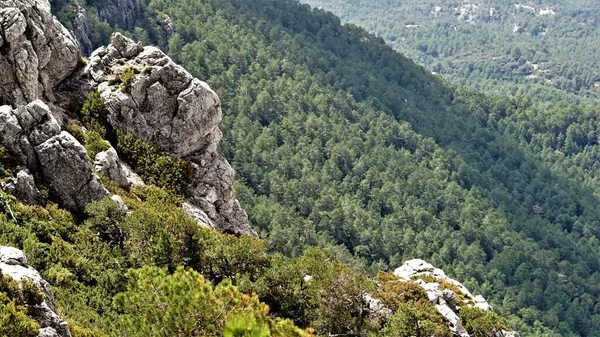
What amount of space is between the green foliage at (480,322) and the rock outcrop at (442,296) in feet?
2.77

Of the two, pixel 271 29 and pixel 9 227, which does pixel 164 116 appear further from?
pixel 271 29

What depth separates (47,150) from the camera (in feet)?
108

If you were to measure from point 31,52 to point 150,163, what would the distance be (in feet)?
35.8

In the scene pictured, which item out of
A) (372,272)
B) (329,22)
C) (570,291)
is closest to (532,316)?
(570,291)

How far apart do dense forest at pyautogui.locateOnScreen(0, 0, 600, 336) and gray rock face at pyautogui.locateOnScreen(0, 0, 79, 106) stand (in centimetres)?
4761

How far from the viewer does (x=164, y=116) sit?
44156mm

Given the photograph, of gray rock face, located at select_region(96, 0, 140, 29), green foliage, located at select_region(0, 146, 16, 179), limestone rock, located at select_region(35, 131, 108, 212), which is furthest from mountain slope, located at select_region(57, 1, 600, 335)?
green foliage, located at select_region(0, 146, 16, 179)

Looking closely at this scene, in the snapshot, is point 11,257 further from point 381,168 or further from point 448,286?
point 381,168

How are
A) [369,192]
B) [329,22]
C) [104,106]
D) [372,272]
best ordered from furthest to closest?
[329,22]
[369,192]
[372,272]
[104,106]

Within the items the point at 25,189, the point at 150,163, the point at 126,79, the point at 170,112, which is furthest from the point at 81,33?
the point at 25,189

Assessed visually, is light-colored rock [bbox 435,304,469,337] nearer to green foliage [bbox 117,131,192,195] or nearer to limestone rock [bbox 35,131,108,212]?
green foliage [bbox 117,131,192,195]

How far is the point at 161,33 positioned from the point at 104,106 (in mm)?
92364

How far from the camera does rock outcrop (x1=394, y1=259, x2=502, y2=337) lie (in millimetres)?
38634

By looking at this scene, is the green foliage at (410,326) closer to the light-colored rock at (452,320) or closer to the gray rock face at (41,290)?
the light-colored rock at (452,320)
